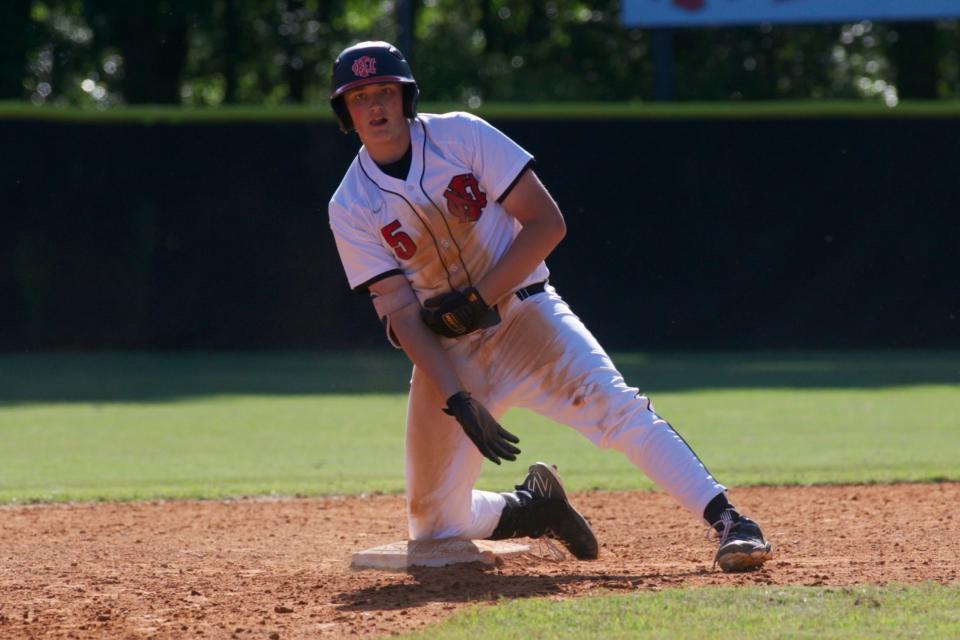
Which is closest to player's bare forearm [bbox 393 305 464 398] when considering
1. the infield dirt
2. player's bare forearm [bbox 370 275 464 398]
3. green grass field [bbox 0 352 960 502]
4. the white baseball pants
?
player's bare forearm [bbox 370 275 464 398]

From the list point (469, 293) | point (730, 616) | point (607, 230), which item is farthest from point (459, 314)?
point (607, 230)

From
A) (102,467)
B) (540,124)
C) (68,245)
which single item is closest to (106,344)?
(68,245)

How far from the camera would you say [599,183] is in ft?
52.3

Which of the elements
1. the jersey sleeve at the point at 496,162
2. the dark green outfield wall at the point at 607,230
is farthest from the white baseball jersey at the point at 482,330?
the dark green outfield wall at the point at 607,230

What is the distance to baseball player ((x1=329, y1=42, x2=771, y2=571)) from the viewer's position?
4930 millimetres

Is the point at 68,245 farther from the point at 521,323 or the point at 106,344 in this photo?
the point at 521,323

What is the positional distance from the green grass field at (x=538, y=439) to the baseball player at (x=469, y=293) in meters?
0.65

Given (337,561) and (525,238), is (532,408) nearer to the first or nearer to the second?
(525,238)

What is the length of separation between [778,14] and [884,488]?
36.9 feet

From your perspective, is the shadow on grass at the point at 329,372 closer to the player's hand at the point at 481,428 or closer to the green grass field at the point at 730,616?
the player's hand at the point at 481,428

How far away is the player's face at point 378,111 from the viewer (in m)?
5.03

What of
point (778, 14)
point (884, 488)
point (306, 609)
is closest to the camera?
point (306, 609)

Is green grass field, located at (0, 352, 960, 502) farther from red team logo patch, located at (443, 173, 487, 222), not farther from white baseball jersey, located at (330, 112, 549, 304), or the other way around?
red team logo patch, located at (443, 173, 487, 222)

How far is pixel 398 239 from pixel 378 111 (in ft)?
1.49
